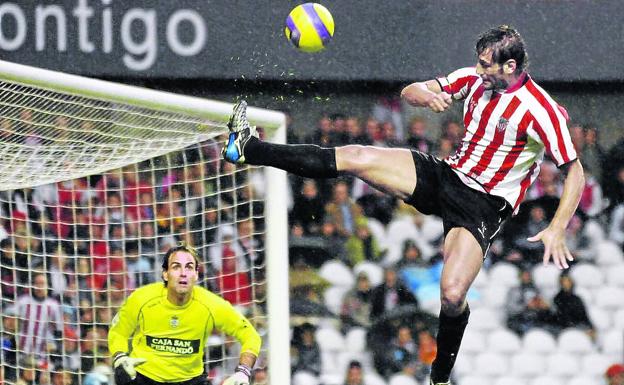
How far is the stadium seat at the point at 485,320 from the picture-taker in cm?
1059

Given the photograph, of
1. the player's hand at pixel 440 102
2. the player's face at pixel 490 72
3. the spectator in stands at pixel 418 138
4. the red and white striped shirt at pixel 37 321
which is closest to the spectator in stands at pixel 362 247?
the spectator in stands at pixel 418 138

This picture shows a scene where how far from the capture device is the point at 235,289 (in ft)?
28.7

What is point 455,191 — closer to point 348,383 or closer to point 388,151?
point 388,151

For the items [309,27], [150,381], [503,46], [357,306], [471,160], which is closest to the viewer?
[503,46]

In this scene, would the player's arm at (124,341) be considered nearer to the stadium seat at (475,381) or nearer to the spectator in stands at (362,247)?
the spectator in stands at (362,247)

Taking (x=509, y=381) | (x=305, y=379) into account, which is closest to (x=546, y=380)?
(x=509, y=381)

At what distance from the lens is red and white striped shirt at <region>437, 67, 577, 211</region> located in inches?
253

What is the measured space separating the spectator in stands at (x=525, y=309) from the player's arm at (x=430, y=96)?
436 centimetres

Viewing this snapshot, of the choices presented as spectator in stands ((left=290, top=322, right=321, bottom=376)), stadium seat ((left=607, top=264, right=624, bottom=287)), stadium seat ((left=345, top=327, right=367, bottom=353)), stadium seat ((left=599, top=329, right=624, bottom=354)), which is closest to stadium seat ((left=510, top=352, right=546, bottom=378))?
stadium seat ((left=599, top=329, right=624, bottom=354))

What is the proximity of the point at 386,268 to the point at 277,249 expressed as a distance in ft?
9.79

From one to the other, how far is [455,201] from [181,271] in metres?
1.74

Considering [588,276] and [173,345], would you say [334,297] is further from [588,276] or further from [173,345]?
[173,345]

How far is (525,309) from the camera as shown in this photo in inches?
417

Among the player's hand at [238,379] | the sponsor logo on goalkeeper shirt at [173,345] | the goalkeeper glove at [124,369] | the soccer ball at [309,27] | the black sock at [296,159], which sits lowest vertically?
the player's hand at [238,379]
